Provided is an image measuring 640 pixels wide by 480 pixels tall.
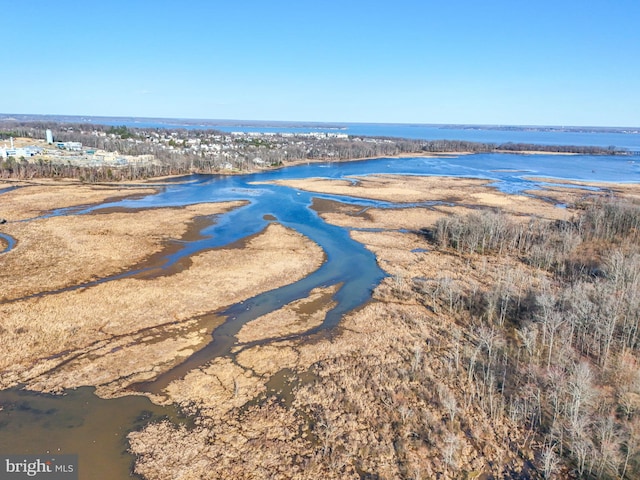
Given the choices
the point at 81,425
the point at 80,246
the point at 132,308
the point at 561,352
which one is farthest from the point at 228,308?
the point at 80,246

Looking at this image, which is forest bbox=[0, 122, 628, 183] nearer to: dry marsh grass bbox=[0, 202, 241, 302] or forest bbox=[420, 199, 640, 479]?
dry marsh grass bbox=[0, 202, 241, 302]

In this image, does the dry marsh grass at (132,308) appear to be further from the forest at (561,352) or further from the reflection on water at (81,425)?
the forest at (561,352)

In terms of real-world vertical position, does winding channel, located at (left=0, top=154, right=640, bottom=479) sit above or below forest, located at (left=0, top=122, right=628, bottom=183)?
below

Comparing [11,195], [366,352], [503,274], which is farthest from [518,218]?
[11,195]

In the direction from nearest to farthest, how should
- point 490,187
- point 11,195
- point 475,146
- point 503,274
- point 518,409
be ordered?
point 518,409 < point 503,274 < point 11,195 < point 490,187 < point 475,146

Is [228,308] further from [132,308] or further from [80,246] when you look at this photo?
[80,246]

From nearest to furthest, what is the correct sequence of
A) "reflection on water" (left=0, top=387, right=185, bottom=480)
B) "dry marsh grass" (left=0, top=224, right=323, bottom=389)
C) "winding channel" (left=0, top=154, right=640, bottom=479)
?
"reflection on water" (left=0, top=387, right=185, bottom=480) → "winding channel" (left=0, top=154, right=640, bottom=479) → "dry marsh grass" (left=0, top=224, right=323, bottom=389)

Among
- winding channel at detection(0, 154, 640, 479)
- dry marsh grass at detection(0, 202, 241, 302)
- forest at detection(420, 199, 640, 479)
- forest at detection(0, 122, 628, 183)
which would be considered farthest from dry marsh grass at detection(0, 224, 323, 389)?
forest at detection(0, 122, 628, 183)

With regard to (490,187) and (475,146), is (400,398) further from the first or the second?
(475,146)
